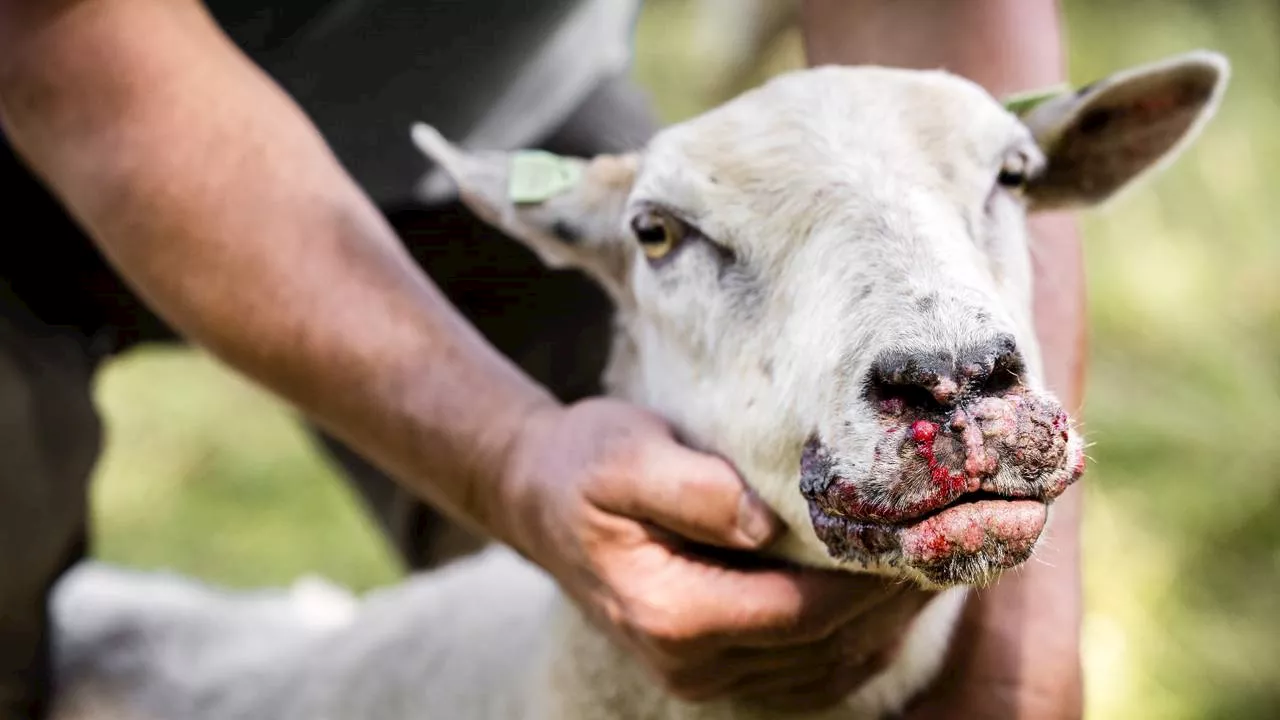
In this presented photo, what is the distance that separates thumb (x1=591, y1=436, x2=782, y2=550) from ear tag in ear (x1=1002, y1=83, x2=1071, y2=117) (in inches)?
34.5

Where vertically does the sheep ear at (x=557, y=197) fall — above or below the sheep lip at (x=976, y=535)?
above

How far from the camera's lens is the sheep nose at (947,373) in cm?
160

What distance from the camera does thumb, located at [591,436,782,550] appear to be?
194cm

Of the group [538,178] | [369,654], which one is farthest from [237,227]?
[369,654]

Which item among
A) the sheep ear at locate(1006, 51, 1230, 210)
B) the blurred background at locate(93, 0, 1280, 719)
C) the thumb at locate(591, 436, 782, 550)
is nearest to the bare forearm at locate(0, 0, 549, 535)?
the thumb at locate(591, 436, 782, 550)

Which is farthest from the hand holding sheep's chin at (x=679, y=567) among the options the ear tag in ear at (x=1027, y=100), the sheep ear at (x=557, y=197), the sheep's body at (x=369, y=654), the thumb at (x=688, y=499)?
the ear tag in ear at (x=1027, y=100)

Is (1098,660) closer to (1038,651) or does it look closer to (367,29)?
(1038,651)

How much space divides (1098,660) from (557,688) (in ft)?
8.19

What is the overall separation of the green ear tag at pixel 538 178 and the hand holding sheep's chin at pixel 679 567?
1.51 feet

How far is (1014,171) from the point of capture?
2186 millimetres

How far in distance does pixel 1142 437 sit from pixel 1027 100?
347 cm

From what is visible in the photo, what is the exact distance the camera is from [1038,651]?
2.36 metres

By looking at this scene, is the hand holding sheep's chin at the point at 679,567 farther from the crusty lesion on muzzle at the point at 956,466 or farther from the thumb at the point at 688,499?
the crusty lesion on muzzle at the point at 956,466

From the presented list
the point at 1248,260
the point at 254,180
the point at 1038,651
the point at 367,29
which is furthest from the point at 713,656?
the point at 1248,260
